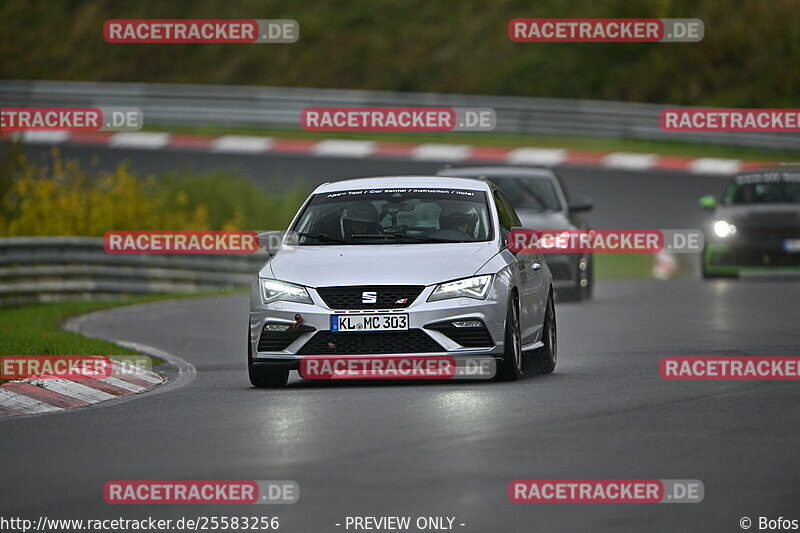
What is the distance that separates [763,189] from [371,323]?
16.4 meters

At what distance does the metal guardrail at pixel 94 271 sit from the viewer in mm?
24469

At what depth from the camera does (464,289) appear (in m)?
12.8

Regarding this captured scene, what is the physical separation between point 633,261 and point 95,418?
24.8 m

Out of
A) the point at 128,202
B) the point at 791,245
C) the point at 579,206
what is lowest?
the point at 791,245

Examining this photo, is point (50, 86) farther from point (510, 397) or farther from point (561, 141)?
point (510, 397)

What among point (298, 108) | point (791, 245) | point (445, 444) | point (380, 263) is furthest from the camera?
point (298, 108)

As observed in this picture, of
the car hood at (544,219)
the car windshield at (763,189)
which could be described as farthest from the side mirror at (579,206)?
the car windshield at (763,189)

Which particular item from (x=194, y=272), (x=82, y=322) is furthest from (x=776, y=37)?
(x=82, y=322)

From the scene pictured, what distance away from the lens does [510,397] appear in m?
12.0

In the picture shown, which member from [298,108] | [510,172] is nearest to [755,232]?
Answer: [510,172]

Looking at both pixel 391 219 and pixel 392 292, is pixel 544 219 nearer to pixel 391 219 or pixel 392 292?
pixel 391 219

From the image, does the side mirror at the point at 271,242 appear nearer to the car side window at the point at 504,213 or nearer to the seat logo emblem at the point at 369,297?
the seat logo emblem at the point at 369,297

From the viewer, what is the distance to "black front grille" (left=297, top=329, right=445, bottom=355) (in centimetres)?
1255

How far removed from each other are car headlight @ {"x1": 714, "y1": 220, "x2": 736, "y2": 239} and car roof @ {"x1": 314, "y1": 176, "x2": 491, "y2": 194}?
1288 centimetres
